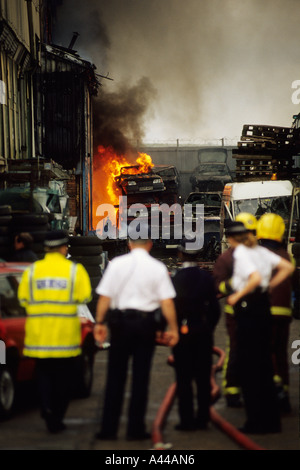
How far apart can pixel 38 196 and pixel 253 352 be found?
12.1 meters

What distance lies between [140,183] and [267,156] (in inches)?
290

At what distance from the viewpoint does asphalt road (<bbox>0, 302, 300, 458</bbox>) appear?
643 centimetres

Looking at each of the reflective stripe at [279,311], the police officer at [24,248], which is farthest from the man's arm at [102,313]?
the police officer at [24,248]

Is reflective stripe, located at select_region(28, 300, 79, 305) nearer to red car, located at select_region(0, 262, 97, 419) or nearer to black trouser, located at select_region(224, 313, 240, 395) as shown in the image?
red car, located at select_region(0, 262, 97, 419)

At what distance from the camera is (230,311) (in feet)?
24.7

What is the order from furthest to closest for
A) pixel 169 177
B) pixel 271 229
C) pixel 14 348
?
pixel 169 177, pixel 271 229, pixel 14 348

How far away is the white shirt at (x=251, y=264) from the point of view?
23.2 ft

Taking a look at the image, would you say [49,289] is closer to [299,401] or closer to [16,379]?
[16,379]

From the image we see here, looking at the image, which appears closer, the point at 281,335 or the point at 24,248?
the point at 281,335

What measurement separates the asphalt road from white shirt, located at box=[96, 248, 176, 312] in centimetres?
119

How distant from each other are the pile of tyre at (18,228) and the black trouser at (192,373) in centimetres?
690

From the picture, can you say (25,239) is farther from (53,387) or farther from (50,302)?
(53,387)

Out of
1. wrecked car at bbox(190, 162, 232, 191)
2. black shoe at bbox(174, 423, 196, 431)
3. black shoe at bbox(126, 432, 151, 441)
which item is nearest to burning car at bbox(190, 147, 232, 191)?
wrecked car at bbox(190, 162, 232, 191)

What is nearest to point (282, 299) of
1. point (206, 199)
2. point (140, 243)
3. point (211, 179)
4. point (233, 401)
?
point (233, 401)
